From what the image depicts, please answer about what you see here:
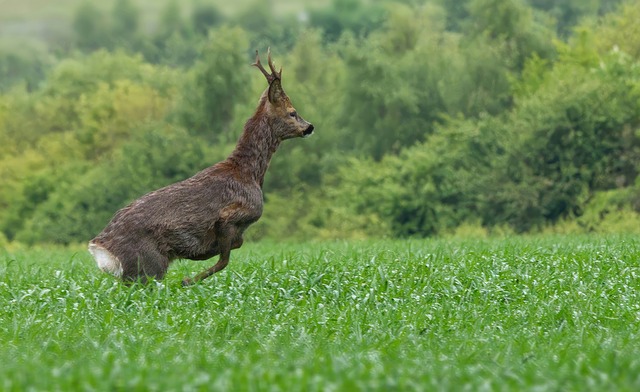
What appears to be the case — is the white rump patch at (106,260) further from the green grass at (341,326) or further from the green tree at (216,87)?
the green tree at (216,87)

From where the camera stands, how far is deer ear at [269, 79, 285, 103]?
36.3 ft

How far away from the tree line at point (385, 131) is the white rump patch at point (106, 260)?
34.6 meters

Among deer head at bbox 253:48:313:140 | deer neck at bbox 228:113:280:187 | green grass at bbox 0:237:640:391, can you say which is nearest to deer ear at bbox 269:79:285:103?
deer head at bbox 253:48:313:140

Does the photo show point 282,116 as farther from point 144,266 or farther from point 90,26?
point 90,26

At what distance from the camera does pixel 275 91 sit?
1119 centimetres

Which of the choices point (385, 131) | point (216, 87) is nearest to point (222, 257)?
point (385, 131)

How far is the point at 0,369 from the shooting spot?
19.4ft

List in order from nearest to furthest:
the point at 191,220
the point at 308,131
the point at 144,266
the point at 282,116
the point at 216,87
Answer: the point at 144,266 < the point at 191,220 < the point at 282,116 < the point at 308,131 < the point at 216,87

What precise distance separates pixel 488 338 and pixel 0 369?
3071 mm

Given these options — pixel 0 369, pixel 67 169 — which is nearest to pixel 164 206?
pixel 0 369

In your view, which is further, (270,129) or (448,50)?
(448,50)

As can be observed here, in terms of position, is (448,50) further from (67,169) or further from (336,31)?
(336,31)

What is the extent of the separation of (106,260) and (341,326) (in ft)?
8.35

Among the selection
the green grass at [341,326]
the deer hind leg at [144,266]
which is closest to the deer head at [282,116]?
the green grass at [341,326]
